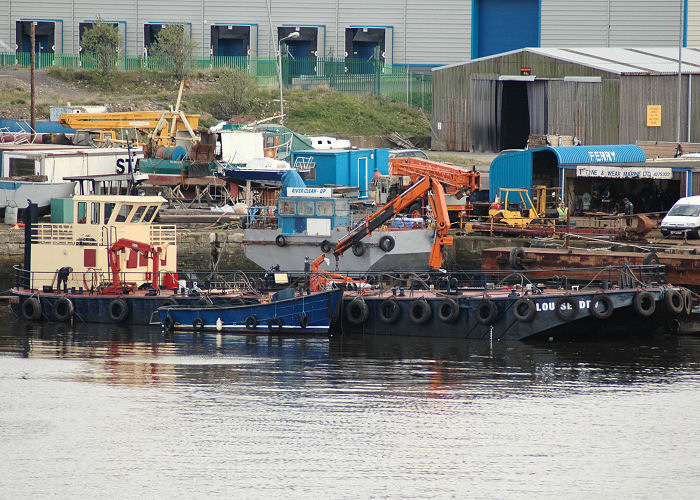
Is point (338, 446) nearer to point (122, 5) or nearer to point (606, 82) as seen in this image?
point (606, 82)

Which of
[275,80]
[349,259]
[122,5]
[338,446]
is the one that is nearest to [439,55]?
[275,80]

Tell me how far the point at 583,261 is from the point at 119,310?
1270cm

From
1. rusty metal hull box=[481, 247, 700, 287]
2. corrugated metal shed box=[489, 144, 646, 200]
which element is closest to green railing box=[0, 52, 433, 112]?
corrugated metal shed box=[489, 144, 646, 200]

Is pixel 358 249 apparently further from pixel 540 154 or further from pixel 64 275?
pixel 540 154

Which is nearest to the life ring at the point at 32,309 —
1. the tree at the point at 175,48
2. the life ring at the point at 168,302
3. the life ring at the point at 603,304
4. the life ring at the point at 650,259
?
the life ring at the point at 168,302

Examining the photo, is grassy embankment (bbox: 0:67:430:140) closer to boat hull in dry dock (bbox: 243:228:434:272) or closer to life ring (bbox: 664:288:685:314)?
boat hull in dry dock (bbox: 243:228:434:272)

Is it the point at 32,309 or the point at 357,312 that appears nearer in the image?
the point at 357,312

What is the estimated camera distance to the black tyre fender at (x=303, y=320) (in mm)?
30500

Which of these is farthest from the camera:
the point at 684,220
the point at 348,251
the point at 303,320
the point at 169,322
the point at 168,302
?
the point at 684,220

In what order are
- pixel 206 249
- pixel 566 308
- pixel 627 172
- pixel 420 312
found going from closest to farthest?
pixel 566 308 < pixel 420 312 < pixel 206 249 < pixel 627 172

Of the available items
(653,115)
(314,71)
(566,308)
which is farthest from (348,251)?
(314,71)

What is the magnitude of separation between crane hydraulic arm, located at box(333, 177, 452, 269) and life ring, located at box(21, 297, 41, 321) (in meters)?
8.36

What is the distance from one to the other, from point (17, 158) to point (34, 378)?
18499 mm

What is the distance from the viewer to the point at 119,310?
32.3m
